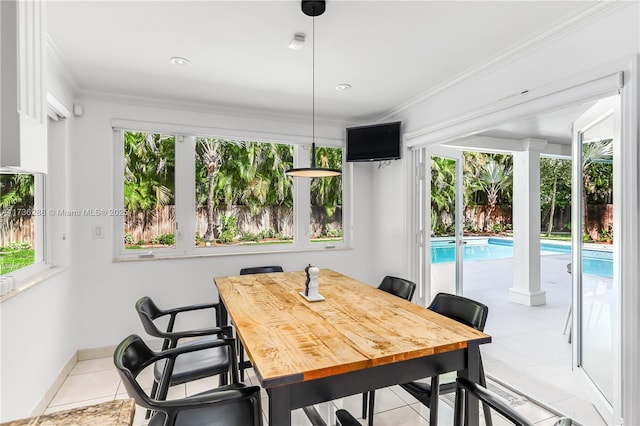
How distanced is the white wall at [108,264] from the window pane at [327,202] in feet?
3.67

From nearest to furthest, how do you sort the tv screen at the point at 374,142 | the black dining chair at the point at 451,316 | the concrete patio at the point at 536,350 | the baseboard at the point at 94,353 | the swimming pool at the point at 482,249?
the black dining chair at the point at 451,316
the concrete patio at the point at 536,350
the baseboard at the point at 94,353
the tv screen at the point at 374,142
the swimming pool at the point at 482,249

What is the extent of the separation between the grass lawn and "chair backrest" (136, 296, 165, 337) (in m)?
0.82

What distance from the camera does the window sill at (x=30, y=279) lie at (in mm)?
1883

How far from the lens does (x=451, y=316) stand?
2.08m

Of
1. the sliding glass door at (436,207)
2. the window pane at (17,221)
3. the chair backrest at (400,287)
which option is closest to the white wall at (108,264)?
the window pane at (17,221)

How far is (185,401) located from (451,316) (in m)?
1.57

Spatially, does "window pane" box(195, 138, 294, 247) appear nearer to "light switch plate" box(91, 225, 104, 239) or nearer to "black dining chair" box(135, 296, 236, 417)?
"light switch plate" box(91, 225, 104, 239)

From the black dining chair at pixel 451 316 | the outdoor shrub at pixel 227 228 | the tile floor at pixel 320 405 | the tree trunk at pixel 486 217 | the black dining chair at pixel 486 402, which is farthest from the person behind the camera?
the tree trunk at pixel 486 217

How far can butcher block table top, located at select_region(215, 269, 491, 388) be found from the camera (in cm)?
123

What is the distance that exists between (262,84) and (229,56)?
55 centimetres

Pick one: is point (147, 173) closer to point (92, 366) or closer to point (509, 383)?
point (92, 366)

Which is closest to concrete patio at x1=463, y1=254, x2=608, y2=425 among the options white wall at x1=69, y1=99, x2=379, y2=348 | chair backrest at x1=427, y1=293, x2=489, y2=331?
chair backrest at x1=427, y1=293, x2=489, y2=331

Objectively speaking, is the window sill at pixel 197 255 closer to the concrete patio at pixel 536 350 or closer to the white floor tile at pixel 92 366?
the white floor tile at pixel 92 366

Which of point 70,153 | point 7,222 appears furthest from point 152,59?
point 7,222
